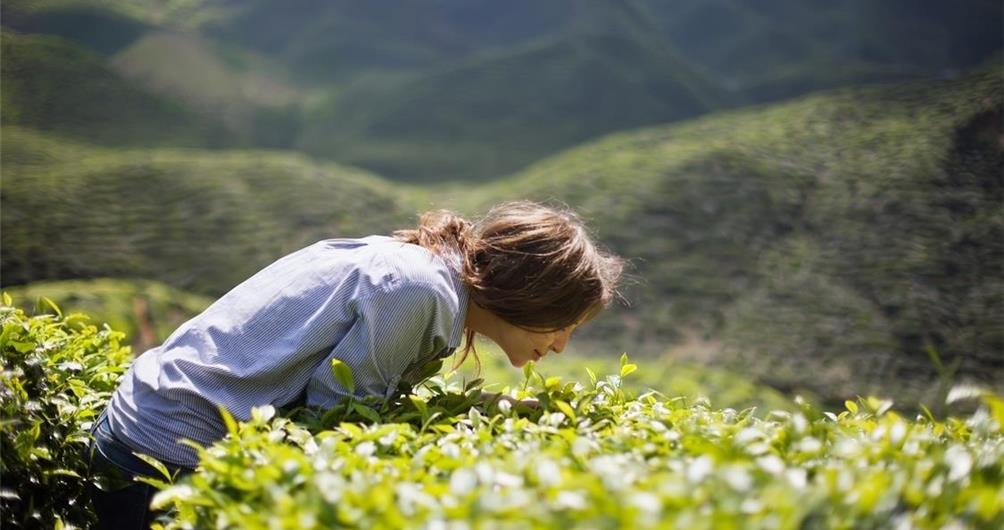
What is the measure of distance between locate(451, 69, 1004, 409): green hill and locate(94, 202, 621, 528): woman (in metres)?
5.88

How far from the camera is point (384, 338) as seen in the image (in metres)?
1.88

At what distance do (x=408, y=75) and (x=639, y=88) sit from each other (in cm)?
463

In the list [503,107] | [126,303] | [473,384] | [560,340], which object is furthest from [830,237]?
[503,107]

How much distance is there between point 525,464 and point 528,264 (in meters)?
0.74

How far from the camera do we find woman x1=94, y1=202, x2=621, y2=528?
6.20 feet

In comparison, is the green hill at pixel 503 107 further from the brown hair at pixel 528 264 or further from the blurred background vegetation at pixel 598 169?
the brown hair at pixel 528 264

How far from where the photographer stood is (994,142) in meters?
7.59

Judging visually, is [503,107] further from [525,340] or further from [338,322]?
[338,322]

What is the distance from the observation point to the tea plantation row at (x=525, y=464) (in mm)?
1186

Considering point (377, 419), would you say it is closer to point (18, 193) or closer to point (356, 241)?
point (356, 241)

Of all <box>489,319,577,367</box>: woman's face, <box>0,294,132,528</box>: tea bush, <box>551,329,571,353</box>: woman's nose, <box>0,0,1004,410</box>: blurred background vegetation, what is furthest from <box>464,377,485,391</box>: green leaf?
<box>0,0,1004,410</box>: blurred background vegetation

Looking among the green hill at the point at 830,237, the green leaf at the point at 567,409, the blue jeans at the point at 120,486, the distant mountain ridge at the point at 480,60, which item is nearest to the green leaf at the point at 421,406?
the green leaf at the point at 567,409

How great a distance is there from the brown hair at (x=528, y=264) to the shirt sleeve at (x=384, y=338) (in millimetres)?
154

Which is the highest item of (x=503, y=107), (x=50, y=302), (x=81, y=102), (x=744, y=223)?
(x=50, y=302)
